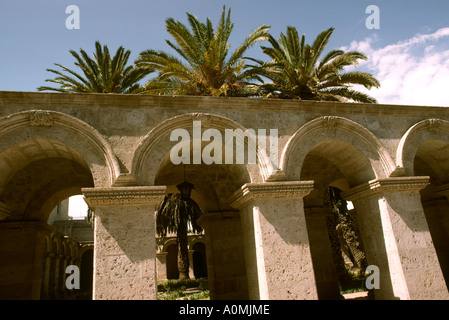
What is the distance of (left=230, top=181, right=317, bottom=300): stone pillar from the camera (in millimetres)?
5930

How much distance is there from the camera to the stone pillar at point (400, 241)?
6.55 meters

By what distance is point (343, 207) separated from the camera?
1697cm

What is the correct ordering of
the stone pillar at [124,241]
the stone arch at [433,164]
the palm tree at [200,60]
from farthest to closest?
the palm tree at [200,60]
the stone arch at [433,164]
the stone pillar at [124,241]

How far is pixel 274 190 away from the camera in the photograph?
6.37 m

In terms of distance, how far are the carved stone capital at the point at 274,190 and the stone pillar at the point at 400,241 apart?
1.77 m

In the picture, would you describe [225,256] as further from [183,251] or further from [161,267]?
[161,267]

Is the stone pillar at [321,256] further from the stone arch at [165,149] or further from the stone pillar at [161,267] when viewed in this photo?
the stone pillar at [161,267]

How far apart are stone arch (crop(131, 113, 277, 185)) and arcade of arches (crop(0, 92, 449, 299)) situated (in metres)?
0.02

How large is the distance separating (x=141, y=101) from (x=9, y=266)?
17.4 ft

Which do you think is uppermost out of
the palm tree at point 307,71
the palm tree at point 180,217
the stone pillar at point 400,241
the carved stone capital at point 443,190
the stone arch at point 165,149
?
the palm tree at point 307,71

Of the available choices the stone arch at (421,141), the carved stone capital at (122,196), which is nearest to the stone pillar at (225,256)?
the carved stone capital at (122,196)

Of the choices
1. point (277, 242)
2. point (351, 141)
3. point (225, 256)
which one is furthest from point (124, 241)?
point (351, 141)

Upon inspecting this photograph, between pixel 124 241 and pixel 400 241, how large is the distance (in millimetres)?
5430
